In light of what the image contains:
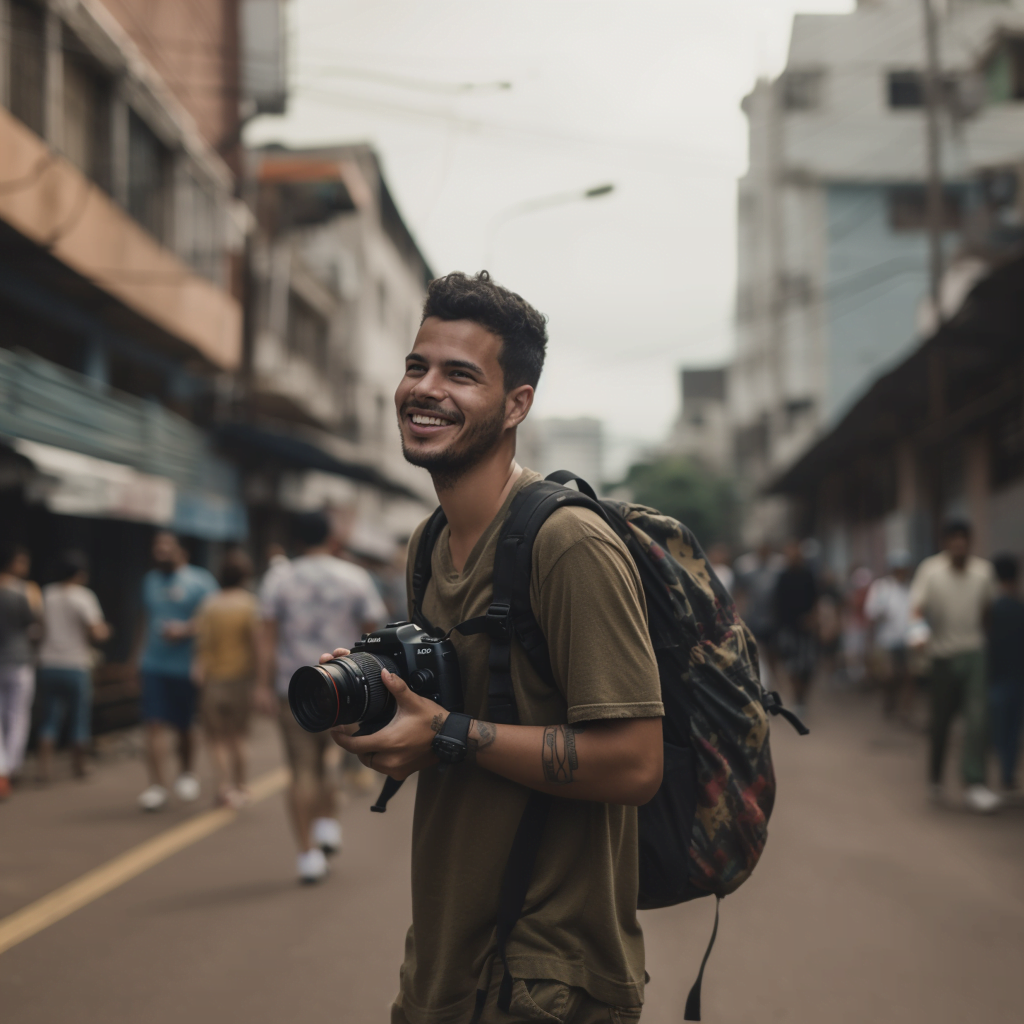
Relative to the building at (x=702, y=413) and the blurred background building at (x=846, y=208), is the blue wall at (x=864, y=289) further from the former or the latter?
the building at (x=702, y=413)

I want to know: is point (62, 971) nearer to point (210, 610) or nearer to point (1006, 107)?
point (210, 610)

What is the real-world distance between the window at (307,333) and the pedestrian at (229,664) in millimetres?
21489

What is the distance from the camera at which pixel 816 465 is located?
29641 mm

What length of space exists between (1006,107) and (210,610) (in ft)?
75.4

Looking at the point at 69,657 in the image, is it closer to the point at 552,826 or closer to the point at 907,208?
the point at 552,826

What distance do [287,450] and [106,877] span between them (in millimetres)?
16335

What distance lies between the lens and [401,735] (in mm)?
1942

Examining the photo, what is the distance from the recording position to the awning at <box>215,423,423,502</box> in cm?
2072

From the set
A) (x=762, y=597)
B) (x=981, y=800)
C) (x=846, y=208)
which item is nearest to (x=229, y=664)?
(x=981, y=800)

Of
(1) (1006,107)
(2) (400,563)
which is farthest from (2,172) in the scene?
(1) (1006,107)

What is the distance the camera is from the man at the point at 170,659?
8.91 meters

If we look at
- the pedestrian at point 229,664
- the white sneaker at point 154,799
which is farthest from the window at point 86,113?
the white sneaker at point 154,799

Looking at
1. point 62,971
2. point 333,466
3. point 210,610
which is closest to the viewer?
point 62,971

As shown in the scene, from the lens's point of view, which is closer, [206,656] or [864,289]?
[206,656]
